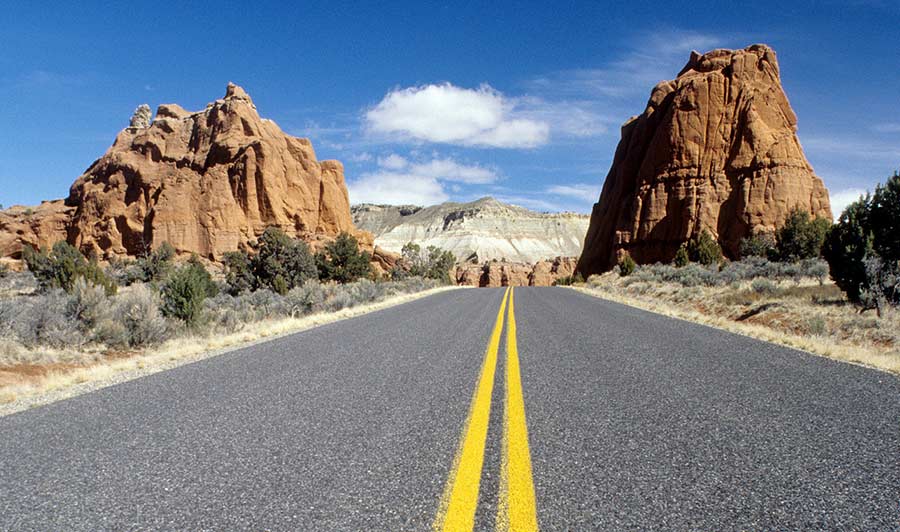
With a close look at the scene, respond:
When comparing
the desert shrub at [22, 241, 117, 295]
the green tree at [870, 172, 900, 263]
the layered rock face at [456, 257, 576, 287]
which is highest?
the green tree at [870, 172, 900, 263]

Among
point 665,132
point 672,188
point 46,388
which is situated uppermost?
point 665,132

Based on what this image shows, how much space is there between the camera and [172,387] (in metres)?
5.54

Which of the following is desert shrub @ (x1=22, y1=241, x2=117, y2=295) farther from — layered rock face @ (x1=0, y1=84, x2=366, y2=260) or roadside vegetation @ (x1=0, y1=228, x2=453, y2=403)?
layered rock face @ (x1=0, y1=84, x2=366, y2=260)

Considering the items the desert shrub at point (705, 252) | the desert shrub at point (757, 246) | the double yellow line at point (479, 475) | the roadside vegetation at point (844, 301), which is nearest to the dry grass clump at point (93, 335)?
the double yellow line at point (479, 475)

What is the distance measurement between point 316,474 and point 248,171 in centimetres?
7034

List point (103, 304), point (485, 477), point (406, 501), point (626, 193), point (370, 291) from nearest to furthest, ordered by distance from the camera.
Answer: point (406, 501)
point (485, 477)
point (103, 304)
point (370, 291)
point (626, 193)

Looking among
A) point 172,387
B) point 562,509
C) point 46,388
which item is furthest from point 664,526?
point 46,388

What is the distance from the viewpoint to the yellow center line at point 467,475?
2.33m

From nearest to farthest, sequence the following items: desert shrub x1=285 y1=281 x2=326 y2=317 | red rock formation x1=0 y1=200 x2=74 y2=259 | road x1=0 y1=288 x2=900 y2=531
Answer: road x1=0 y1=288 x2=900 y2=531, desert shrub x1=285 y1=281 x2=326 y2=317, red rock formation x1=0 y1=200 x2=74 y2=259

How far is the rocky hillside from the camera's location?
398ft

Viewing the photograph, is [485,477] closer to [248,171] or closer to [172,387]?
[172,387]

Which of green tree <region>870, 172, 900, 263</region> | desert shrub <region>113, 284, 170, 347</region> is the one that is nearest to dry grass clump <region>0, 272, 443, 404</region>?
desert shrub <region>113, 284, 170, 347</region>

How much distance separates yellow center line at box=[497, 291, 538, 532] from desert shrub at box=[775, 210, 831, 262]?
46451mm

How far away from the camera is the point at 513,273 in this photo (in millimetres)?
97562
